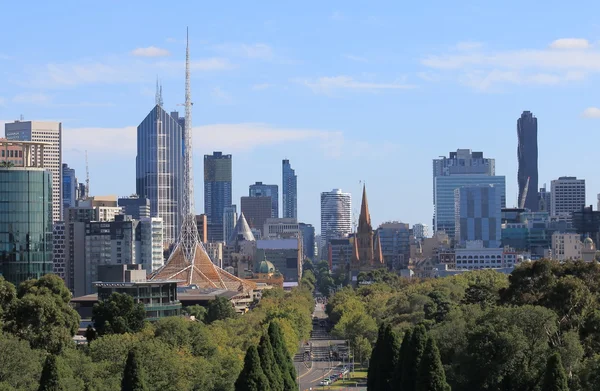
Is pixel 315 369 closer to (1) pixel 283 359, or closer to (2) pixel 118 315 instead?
(2) pixel 118 315

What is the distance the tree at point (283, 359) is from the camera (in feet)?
362

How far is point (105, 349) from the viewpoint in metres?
114

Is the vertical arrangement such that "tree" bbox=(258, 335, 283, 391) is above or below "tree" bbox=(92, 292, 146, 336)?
below

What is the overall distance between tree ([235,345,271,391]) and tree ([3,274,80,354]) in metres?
25.0

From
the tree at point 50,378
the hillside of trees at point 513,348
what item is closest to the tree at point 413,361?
the hillside of trees at point 513,348

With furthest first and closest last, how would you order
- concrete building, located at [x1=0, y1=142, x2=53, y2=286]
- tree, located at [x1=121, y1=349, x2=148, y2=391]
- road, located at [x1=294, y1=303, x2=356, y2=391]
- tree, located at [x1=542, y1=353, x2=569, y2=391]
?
concrete building, located at [x1=0, y1=142, x2=53, y2=286] → road, located at [x1=294, y1=303, x2=356, y2=391] → tree, located at [x1=121, y1=349, x2=148, y2=391] → tree, located at [x1=542, y1=353, x2=569, y2=391]

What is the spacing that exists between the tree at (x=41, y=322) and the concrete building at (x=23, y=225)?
135 feet

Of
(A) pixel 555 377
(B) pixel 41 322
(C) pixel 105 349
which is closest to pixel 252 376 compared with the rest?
(C) pixel 105 349

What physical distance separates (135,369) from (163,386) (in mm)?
12153

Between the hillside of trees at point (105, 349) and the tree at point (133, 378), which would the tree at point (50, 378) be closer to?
the hillside of trees at point (105, 349)

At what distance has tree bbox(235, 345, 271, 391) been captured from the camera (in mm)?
97312

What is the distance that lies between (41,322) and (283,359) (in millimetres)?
20312

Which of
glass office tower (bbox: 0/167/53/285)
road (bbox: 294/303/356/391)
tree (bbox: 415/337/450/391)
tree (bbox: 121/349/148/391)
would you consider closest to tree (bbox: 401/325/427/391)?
tree (bbox: 415/337/450/391)

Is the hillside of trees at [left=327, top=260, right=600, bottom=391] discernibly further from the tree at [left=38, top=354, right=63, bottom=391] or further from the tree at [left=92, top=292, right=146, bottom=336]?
the tree at [left=92, top=292, right=146, bottom=336]
